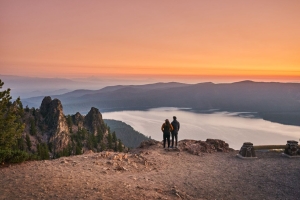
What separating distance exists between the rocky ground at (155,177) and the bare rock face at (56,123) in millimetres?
109221

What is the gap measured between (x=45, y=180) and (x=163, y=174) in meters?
6.50

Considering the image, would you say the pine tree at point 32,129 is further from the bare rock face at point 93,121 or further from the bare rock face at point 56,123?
the bare rock face at point 93,121

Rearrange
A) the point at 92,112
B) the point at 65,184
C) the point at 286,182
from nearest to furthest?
the point at 65,184
the point at 286,182
the point at 92,112

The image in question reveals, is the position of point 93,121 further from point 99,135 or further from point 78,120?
point 99,135

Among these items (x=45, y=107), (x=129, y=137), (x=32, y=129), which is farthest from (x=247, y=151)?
(x=129, y=137)

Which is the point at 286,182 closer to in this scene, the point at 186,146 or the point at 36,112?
the point at 186,146

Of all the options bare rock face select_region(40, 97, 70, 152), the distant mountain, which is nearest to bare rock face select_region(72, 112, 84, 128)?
bare rock face select_region(40, 97, 70, 152)

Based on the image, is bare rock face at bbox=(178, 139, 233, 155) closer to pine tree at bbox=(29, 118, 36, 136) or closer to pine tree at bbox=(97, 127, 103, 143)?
pine tree at bbox=(29, 118, 36, 136)

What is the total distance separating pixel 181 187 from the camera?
1213 cm

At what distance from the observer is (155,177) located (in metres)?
13.6

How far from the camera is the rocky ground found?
33.3ft

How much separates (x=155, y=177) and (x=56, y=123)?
12291 cm

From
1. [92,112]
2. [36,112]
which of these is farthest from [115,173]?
[92,112]

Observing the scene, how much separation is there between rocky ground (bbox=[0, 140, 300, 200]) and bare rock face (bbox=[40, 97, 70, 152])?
109221 millimetres
